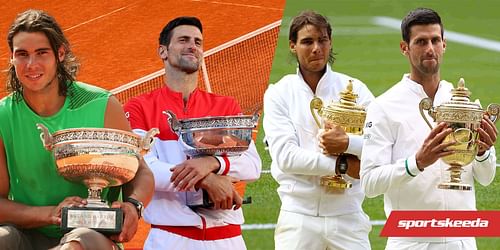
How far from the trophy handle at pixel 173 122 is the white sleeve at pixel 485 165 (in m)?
1.17

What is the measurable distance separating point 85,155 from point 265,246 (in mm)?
3361

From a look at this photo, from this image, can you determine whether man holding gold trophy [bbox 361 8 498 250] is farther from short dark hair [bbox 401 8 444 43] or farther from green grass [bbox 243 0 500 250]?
green grass [bbox 243 0 500 250]

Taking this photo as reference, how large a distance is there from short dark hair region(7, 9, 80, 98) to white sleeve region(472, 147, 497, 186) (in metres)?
1.63

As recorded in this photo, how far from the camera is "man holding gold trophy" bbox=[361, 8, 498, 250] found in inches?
196

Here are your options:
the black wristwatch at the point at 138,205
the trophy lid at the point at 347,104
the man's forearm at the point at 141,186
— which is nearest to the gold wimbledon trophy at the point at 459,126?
the trophy lid at the point at 347,104

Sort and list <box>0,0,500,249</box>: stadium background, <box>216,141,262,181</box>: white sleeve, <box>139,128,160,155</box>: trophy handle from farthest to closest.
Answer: <box>0,0,500,249</box>: stadium background → <box>216,141,262,181</box>: white sleeve → <box>139,128,160,155</box>: trophy handle

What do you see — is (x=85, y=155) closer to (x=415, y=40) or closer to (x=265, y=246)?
(x=415, y=40)

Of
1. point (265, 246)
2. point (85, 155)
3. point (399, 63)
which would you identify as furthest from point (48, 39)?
point (399, 63)

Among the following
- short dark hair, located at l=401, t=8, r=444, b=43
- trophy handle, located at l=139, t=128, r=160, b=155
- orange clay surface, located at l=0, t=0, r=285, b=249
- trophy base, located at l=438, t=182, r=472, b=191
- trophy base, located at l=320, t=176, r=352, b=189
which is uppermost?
orange clay surface, located at l=0, t=0, r=285, b=249

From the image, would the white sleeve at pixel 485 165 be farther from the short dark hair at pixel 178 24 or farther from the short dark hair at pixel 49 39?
the short dark hair at pixel 49 39

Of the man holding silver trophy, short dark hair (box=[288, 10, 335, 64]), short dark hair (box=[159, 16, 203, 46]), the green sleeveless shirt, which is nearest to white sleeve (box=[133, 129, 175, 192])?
the man holding silver trophy

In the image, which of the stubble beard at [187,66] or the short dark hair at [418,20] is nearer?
the short dark hair at [418,20]

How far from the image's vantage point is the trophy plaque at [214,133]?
5129 millimetres

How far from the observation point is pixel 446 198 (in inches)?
203
